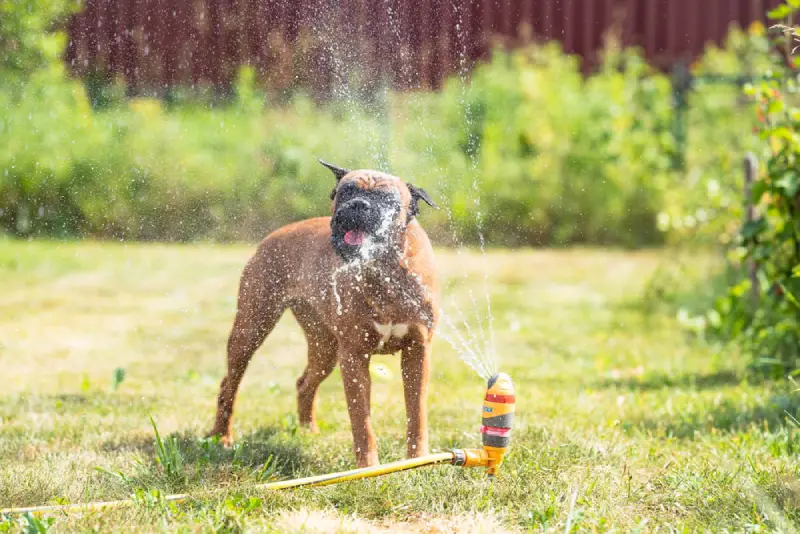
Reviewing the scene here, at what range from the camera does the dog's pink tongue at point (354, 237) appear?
10.0 feet

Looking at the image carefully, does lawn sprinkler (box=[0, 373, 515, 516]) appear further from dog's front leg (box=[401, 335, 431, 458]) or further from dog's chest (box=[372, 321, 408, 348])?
dog's chest (box=[372, 321, 408, 348])

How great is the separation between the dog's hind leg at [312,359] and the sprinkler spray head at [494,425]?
2.95ft

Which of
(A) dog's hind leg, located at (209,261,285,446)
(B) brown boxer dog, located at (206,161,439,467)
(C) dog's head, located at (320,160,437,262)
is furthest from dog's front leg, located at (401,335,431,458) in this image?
(A) dog's hind leg, located at (209,261,285,446)

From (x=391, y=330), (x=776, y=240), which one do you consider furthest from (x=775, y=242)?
(x=391, y=330)

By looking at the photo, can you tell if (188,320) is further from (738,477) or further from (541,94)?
(541,94)

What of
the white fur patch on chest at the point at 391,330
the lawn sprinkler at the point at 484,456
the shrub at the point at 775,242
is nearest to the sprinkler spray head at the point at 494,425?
the lawn sprinkler at the point at 484,456

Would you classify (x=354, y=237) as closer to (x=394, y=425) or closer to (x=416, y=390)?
(x=416, y=390)

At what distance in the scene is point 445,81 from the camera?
11.3 m

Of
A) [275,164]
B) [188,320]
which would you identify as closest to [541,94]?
[275,164]

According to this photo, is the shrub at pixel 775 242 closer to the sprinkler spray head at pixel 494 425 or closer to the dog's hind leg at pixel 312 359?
the sprinkler spray head at pixel 494 425

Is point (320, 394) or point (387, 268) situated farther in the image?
point (320, 394)

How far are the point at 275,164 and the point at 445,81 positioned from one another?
3.97 metres

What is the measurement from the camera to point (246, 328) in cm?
376

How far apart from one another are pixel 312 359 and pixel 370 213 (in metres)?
1.10
